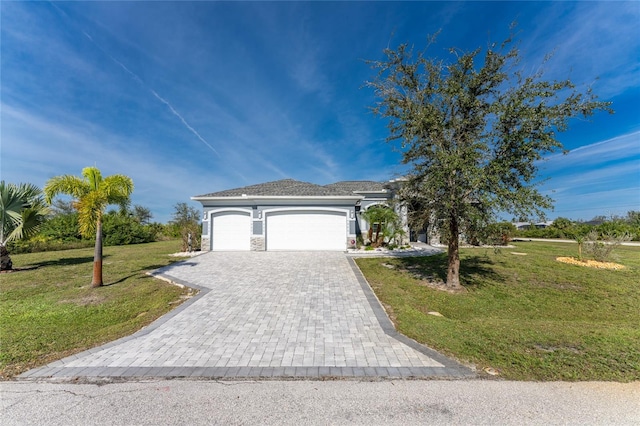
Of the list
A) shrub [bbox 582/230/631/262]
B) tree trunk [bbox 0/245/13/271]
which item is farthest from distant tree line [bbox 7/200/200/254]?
shrub [bbox 582/230/631/262]

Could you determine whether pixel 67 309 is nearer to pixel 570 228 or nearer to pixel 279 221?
pixel 279 221

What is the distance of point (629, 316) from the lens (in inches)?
233

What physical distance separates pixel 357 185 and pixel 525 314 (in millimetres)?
15401

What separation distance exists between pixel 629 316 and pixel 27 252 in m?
27.8

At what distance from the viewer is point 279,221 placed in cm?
1575

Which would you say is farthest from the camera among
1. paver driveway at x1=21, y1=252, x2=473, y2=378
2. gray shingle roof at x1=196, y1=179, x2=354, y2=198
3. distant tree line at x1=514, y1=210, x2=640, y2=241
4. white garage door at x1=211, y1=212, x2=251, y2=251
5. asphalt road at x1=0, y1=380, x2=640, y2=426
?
distant tree line at x1=514, y1=210, x2=640, y2=241

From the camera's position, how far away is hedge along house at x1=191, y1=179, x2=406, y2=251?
15492 millimetres

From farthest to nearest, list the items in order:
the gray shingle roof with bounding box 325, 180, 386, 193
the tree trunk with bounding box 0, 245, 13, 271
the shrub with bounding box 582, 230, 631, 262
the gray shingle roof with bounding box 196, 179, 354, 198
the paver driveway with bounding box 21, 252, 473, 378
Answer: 1. the gray shingle roof with bounding box 325, 180, 386, 193
2. the gray shingle roof with bounding box 196, 179, 354, 198
3. the shrub with bounding box 582, 230, 631, 262
4. the tree trunk with bounding box 0, 245, 13, 271
5. the paver driveway with bounding box 21, 252, 473, 378

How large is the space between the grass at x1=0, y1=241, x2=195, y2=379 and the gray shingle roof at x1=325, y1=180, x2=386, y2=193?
1420 cm

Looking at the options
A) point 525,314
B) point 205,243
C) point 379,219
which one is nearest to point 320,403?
point 525,314

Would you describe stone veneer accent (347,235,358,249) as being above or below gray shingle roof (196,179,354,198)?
below

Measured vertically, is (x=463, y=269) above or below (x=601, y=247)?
below

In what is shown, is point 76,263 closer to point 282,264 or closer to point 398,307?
point 282,264

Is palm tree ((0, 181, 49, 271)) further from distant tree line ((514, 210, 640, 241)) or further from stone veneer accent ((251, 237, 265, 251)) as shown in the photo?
distant tree line ((514, 210, 640, 241))
